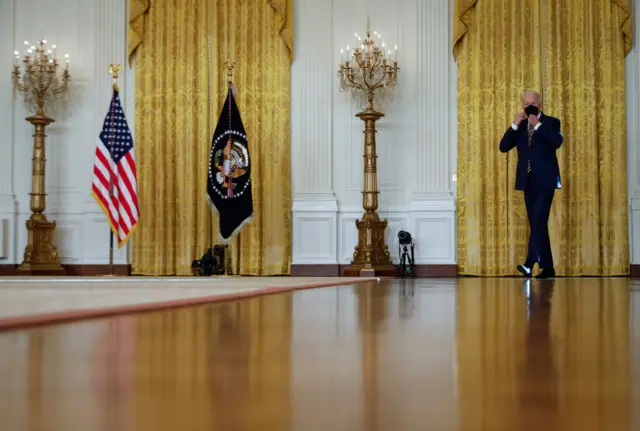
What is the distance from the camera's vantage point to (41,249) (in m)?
7.84

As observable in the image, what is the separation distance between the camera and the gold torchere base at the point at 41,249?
25.3ft

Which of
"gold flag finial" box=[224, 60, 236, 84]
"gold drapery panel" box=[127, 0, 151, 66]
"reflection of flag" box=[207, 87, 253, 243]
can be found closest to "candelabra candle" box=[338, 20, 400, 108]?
"gold flag finial" box=[224, 60, 236, 84]

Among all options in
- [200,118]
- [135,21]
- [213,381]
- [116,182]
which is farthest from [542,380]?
[135,21]

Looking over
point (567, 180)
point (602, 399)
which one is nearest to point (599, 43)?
point (567, 180)

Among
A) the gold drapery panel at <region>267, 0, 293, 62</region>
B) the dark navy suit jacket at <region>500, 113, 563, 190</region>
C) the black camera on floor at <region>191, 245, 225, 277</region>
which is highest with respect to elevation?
the gold drapery panel at <region>267, 0, 293, 62</region>

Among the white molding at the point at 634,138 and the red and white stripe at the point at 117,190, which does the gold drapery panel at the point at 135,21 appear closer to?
the red and white stripe at the point at 117,190

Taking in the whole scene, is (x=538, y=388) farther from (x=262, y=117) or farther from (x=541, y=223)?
(x=262, y=117)

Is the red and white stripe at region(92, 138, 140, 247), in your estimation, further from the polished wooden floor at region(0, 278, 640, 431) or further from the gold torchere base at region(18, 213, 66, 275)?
the polished wooden floor at region(0, 278, 640, 431)

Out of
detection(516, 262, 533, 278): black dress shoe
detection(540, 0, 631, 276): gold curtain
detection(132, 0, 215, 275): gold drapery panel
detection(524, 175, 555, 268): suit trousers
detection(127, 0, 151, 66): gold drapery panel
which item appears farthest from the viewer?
detection(127, 0, 151, 66): gold drapery panel

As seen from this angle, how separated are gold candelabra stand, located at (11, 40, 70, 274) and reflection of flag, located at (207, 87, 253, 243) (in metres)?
1.87

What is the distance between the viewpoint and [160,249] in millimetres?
8070

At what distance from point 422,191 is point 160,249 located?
2.84 meters

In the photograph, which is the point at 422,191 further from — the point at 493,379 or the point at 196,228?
the point at 493,379

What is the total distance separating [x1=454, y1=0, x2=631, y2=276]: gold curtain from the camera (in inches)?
300
